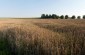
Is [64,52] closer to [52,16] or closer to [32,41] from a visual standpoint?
[32,41]

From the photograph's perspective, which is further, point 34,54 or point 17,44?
point 17,44

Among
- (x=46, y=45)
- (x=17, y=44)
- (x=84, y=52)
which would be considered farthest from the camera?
(x=17, y=44)

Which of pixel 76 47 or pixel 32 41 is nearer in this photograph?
pixel 76 47

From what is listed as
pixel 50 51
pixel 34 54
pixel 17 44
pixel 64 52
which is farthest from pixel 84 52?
pixel 17 44

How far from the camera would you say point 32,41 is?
8.03 metres

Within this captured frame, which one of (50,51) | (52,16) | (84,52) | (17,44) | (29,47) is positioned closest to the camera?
(84,52)

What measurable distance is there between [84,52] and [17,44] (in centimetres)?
356

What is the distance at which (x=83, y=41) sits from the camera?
6.83 metres

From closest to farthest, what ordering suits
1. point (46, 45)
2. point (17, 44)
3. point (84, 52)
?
point (84, 52), point (46, 45), point (17, 44)

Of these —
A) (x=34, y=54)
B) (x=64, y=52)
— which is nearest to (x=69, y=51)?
(x=64, y=52)

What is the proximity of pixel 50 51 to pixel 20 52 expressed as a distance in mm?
1918

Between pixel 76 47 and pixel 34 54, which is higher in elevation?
pixel 76 47

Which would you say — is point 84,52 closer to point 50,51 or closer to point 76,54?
point 76,54

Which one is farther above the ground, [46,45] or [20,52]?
[46,45]
